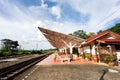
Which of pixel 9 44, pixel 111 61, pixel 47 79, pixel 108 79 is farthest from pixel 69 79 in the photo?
pixel 9 44

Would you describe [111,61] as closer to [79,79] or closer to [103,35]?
[103,35]

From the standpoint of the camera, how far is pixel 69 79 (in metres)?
9.57

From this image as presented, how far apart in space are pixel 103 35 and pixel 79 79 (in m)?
14.3

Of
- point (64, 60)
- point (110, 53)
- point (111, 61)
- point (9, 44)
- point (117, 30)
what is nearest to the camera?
point (111, 61)

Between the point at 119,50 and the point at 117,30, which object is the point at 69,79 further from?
the point at 117,30

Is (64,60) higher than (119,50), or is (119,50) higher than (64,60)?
(119,50)

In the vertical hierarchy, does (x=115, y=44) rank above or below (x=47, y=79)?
above

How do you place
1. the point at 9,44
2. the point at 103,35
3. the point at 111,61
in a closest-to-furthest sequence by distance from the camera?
the point at 111,61 → the point at 103,35 → the point at 9,44

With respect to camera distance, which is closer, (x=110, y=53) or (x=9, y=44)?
(x=110, y=53)

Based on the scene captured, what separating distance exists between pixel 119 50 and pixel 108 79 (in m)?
12.0

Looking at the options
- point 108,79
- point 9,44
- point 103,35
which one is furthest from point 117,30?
point 9,44

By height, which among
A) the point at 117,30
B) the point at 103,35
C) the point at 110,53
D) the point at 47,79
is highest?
the point at 117,30

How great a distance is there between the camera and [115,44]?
20266 mm

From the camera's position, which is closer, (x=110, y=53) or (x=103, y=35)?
(x=110, y=53)
